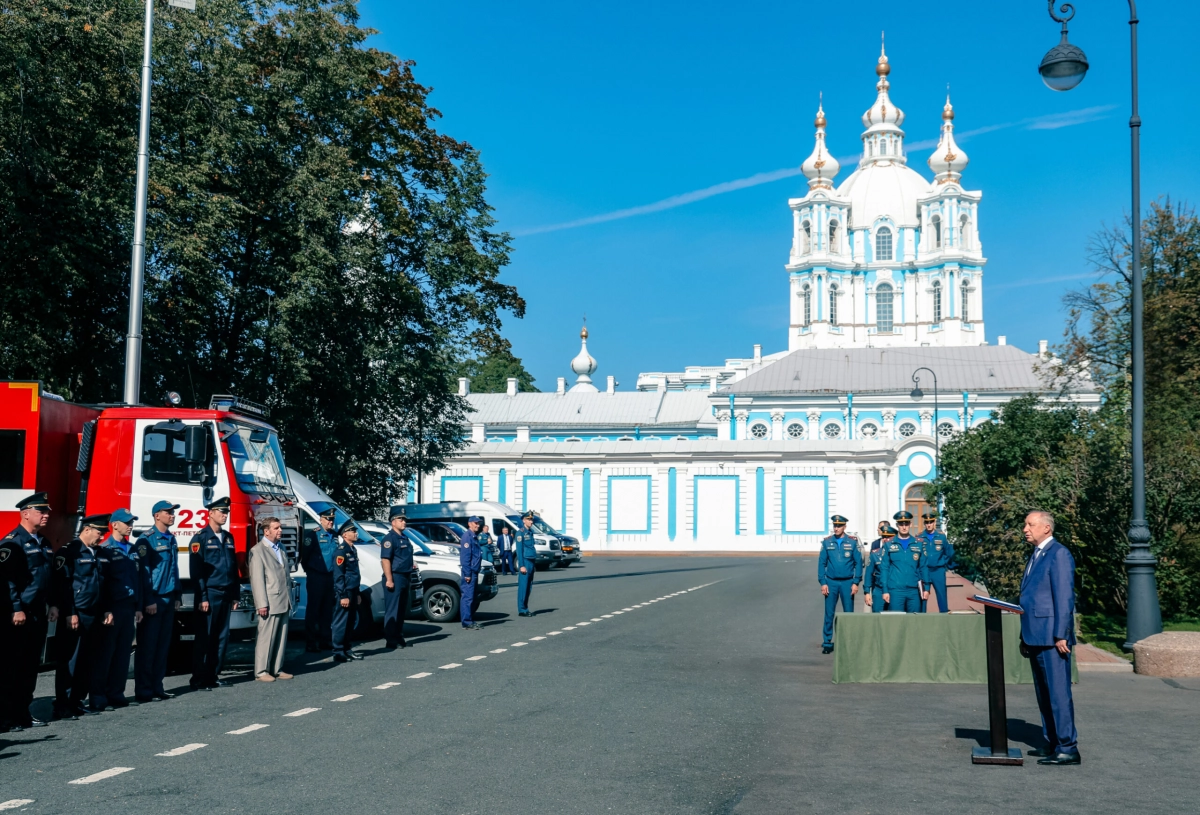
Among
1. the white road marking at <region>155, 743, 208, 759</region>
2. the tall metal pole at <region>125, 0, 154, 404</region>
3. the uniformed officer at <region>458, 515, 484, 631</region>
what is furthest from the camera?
the uniformed officer at <region>458, 515, 484, 631</region>

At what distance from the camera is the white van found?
1332 inches

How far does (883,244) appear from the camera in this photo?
107 m

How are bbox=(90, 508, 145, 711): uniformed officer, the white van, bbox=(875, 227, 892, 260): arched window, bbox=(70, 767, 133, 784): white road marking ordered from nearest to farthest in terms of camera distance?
bbox=(70, 767, 133, 784): white road marking → bbox=(90, 508, 145, 711): uniformed officer → the white van → bbox=(875, 227, 892, 260): arched window

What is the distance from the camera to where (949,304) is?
10206 centimetres

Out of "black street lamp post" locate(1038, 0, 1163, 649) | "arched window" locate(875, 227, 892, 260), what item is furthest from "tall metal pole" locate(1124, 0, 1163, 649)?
"arched window" locate(875, 227, 892, 260)

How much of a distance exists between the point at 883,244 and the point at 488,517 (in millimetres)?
75979

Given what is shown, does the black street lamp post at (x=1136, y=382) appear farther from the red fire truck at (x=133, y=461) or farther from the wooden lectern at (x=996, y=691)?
the red fire truck at (x=133, y=461)

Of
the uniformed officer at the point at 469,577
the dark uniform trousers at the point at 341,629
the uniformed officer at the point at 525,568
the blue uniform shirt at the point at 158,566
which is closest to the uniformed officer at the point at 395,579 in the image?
the dark uniform trousers at the point at 341,629

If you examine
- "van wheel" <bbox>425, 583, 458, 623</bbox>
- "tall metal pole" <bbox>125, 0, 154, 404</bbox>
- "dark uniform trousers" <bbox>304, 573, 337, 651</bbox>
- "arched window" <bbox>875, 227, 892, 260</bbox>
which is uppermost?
"arched window" <bbox>875, 227, 892, 260</bbox>

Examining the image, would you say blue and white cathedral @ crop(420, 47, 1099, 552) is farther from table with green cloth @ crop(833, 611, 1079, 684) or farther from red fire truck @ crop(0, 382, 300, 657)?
table with green cloth @ crop(833, 611, 1079, 684)

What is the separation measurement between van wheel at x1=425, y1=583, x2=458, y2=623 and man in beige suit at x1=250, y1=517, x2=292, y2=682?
24.7 ft

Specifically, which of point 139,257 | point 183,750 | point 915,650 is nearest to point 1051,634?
point 915,650

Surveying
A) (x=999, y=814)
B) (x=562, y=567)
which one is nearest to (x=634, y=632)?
(x=999, y=814)

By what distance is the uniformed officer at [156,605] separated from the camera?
11.6 meters
